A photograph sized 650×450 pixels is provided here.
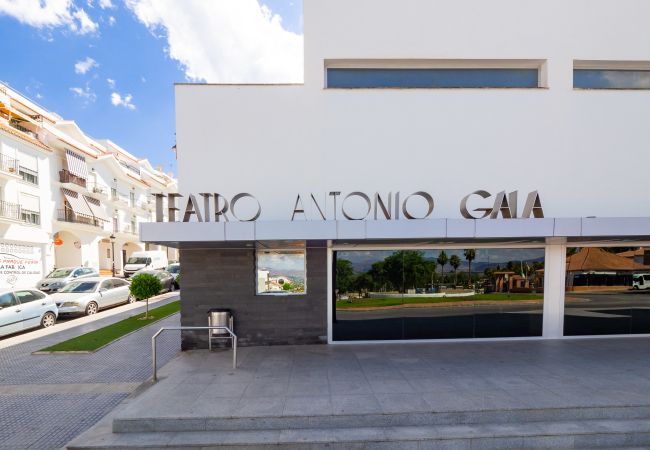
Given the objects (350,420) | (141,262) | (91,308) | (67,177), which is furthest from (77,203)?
(350,420)

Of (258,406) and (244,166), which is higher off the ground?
(244,166)

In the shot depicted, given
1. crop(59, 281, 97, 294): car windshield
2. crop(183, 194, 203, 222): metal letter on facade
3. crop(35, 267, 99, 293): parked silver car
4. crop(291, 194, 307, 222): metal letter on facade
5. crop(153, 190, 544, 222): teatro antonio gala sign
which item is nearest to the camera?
crop(183, 194, 203, 222): metal letter on facade

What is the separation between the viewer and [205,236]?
6.02 m

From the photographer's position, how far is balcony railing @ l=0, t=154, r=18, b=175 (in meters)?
19.5

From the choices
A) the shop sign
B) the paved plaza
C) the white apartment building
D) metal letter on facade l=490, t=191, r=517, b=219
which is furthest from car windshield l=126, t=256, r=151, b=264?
metal letter on facade l=490, t=191, r=517, b=219

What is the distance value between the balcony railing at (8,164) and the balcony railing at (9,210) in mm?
2084

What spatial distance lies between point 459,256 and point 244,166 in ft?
19.7

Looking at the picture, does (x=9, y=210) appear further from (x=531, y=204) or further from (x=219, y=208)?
(x=531, y=204)

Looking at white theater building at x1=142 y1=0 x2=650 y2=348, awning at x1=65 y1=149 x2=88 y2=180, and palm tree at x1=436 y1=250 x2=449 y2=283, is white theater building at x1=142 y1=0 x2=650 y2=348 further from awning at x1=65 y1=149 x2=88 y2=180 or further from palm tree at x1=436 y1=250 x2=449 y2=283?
awning at x1=65 y1=149 x2=88 y2=180

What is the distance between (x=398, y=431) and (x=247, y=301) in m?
4.52

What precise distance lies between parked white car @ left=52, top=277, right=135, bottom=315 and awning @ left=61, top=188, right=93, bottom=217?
52.5 ft

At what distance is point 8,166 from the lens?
65.5ft

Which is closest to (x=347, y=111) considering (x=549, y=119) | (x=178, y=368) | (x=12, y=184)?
(x=549, y=119)

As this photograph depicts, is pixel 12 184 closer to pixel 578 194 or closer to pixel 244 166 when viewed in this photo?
pixel 244 166
